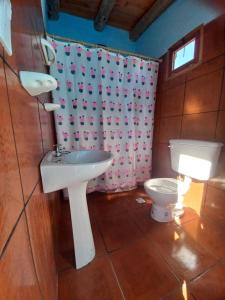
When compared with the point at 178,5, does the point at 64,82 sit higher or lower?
lower

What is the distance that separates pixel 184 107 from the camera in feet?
5.22

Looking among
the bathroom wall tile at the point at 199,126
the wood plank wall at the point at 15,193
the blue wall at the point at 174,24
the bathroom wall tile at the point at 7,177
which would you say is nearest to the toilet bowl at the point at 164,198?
the bathroom wall tile at the point at 199,126

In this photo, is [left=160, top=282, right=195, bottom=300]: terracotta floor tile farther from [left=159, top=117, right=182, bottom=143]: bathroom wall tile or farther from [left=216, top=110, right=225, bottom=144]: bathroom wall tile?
[left=159, top=117, right=182, bottom=143]: bathroom wall tile

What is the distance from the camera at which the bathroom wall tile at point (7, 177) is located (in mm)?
305

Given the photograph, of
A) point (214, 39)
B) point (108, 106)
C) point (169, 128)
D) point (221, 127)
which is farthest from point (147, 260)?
point (214, 39)

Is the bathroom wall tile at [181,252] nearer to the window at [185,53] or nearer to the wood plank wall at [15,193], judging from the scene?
the wood plank wall at [15,193]

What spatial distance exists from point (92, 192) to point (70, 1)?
8.50 ft

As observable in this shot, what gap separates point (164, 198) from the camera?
1.30m

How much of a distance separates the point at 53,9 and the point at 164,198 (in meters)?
2.62

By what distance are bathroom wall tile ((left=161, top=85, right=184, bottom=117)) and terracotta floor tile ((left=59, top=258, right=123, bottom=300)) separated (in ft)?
5.61

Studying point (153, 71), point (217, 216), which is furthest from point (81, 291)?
point (153, 71)

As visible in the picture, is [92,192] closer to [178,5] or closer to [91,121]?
[91,121]

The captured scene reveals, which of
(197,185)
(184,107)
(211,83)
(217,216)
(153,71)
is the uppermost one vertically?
(153,71)

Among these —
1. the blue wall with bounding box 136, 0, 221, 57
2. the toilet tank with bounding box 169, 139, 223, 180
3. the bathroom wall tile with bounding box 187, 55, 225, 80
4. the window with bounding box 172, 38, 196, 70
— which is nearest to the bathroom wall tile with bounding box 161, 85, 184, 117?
the bathroom wall tile with bounding box 187, 55, 225, 80
